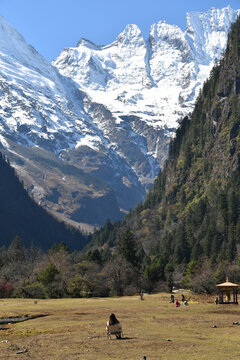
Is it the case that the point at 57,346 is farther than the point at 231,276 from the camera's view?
No

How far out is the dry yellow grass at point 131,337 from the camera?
129ft

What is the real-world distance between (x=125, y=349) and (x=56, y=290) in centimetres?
8507

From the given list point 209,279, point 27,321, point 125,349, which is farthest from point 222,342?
point 209,279

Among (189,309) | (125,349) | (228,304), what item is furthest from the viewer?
(228,304)

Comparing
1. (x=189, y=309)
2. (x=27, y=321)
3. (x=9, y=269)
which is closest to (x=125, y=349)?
(x=27, y=321)

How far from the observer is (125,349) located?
41219 millimetres

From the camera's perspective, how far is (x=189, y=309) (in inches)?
3034

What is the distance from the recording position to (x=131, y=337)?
47.5 meters

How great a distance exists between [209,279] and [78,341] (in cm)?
7853

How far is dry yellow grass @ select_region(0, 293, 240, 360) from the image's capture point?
39.3m

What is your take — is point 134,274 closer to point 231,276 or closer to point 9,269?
point 231,276

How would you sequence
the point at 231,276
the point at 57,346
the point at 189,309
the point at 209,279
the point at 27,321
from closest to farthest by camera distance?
the point at 57,346 < the point at 27,321 < the point at 189,309 < the point at 209,279 < the point at 231,276

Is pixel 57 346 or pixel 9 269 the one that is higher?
pixel 9 269

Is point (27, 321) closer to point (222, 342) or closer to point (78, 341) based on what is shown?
point (78, 341)
